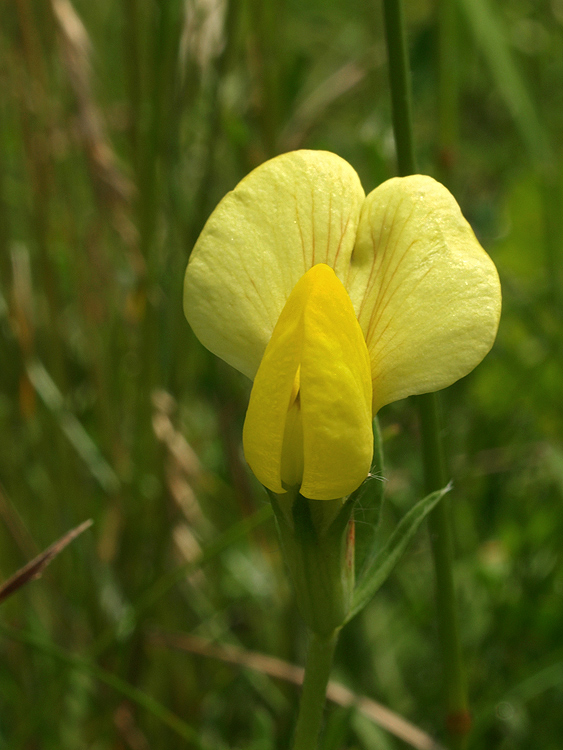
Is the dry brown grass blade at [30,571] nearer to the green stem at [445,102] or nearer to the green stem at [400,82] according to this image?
the green stem at [400,82]

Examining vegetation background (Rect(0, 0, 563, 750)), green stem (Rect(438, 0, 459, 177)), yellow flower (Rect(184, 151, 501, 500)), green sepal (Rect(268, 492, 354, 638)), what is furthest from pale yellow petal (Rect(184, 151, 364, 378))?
green stem (Rect(438, 0, 459, 177))

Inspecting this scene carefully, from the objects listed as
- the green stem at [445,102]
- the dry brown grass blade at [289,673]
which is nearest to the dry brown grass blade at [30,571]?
the dry brown grass blade at [289,673]

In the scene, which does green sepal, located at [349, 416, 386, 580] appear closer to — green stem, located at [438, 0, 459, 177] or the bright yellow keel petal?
the bright yellow keel petal

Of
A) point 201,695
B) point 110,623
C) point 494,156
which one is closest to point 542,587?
point 201,695

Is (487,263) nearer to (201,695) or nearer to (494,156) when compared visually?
(201,695)

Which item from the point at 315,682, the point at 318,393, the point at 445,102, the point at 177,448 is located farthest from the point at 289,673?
the point at 445,102
